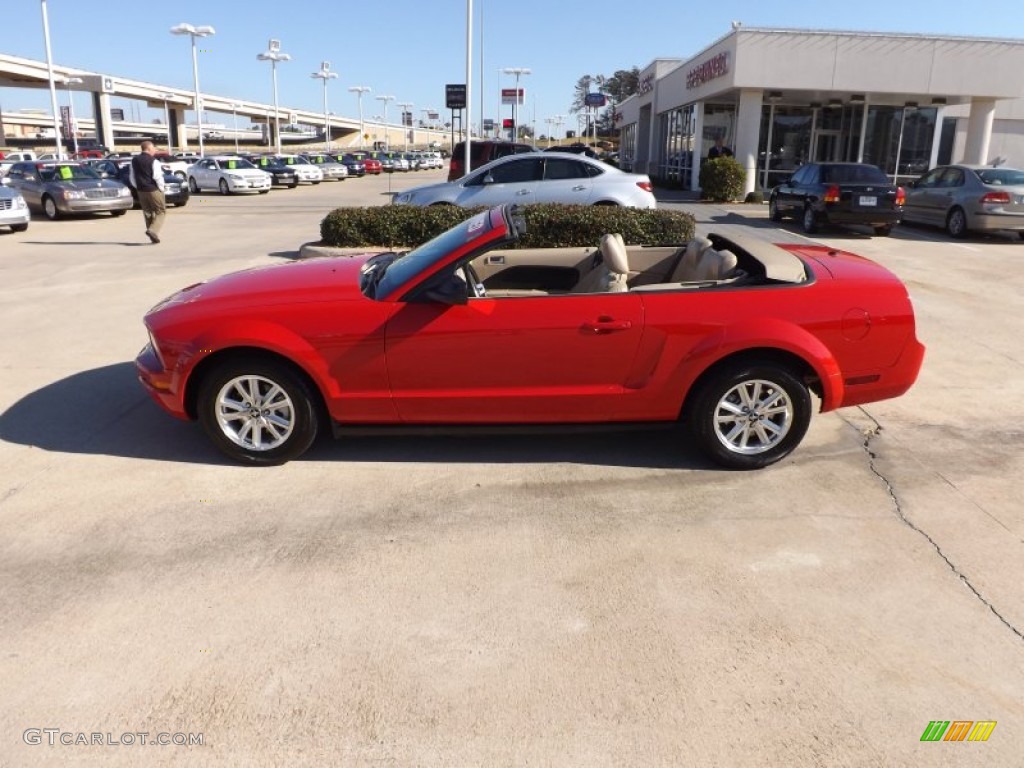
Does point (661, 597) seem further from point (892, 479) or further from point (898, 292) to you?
point (898, 292)

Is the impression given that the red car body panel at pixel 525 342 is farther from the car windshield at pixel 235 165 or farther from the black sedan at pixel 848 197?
the car windshield at pixel 235 165

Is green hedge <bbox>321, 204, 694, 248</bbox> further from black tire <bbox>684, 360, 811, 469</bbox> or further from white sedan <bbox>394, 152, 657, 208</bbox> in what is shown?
black tire <bbox>684, 360, 811, 469</bbox>

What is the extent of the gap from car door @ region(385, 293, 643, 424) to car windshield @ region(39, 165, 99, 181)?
20139mm

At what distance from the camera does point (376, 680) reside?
2.95 metres

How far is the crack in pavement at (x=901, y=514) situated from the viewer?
3.36 metres

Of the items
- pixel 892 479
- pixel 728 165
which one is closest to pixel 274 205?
pixel 728 165

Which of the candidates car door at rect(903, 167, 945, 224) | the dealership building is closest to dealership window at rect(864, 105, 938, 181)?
the dealership building

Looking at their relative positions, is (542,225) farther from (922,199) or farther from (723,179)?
(723,179)

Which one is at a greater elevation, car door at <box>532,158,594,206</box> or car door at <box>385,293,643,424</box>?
car door at <box>532,158,594,206</box>

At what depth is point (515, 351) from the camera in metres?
4.46

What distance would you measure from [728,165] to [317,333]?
21.8m

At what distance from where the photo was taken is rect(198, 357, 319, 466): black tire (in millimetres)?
4586

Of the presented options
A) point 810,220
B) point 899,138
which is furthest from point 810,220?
point 899,138

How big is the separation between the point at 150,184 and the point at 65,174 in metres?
9.07
